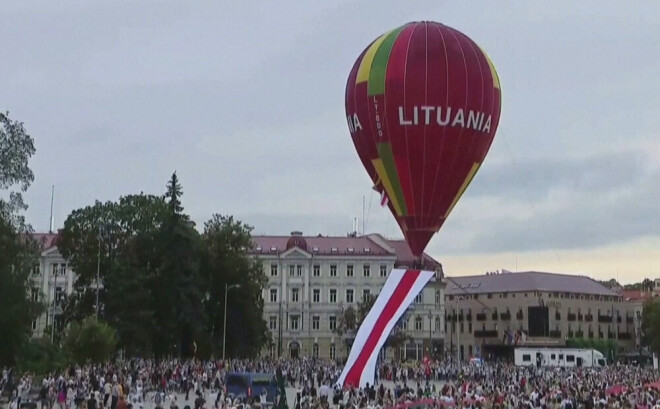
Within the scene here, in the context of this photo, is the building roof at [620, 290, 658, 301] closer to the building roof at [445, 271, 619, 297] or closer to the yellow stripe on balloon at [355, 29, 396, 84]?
the building roof at [445, 271, 619, 297]

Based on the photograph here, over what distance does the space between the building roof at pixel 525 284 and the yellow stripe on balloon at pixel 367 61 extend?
7363 centimetres

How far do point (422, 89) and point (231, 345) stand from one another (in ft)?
138

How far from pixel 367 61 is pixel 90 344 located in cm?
2400

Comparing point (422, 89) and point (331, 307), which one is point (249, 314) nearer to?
point (331, 307)

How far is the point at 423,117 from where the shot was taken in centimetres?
3069

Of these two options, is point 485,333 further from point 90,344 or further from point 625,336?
point 90,344

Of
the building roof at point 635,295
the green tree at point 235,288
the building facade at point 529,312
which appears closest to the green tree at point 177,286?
the green tree at point 235,288

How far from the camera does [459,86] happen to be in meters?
30.8

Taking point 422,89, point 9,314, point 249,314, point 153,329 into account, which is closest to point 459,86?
point 422,89

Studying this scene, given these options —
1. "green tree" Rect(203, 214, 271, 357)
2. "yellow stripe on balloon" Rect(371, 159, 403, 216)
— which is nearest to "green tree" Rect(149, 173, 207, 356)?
"green tree" Rect(203, 214, 271, 357)

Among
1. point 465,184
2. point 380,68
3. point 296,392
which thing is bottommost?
point 296,392

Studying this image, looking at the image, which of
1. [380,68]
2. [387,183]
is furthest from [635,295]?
[380,68]

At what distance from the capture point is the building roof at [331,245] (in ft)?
306

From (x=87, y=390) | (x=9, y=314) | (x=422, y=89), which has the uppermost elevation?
(x=422, y=89)
